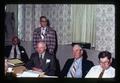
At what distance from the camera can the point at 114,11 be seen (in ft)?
5.89

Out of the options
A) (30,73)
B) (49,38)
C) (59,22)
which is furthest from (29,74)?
(59,22)

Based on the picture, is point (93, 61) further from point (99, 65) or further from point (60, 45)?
point (60, 45)

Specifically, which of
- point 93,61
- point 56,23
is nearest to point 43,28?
point 56,23

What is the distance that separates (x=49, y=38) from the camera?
5.86 feet

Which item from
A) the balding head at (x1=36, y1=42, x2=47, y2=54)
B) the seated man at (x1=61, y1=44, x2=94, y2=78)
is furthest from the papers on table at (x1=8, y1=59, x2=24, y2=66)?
the seated man at (x1=61, y1=44, x2=94, y2=78)

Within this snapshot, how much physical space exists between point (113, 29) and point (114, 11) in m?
0.13

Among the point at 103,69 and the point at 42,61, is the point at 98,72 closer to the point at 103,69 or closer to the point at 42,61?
the point at 103,69

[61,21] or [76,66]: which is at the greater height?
[61,21]

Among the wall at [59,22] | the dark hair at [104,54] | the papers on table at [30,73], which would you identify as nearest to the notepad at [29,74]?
the papers on table at [30,73]

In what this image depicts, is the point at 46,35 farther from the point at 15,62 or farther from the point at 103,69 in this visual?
the point at 103,69

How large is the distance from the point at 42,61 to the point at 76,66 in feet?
0.83

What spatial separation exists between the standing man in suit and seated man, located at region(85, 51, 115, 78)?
32 centimetres

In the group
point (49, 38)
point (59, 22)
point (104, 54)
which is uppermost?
point (59, 22)

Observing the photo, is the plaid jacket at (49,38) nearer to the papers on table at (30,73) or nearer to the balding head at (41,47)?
the balding head at (41,47)
